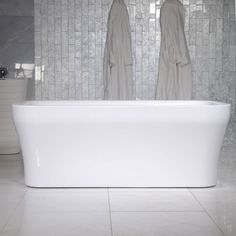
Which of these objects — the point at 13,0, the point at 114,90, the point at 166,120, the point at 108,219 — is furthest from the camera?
the point at 13,0

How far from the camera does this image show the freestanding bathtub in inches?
142

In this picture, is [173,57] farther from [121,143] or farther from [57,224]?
[57,224]

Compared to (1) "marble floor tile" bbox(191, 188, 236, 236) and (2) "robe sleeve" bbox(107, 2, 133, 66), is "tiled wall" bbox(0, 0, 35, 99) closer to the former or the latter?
(2) "robe sleeve" bbox(107, 2, 133, 66)

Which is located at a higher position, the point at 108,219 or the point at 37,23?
the point at 37,23

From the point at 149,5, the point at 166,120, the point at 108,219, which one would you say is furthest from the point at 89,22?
the point at 108,219

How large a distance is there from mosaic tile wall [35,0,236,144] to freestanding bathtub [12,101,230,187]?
2.24 meters

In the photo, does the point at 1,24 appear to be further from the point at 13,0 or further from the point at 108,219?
the point at 108,219

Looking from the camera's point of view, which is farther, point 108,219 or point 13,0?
point 13,0

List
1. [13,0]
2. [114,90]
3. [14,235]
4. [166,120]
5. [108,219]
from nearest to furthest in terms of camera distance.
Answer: [14,235] → [108,219] → [166,120] → [114,90] → [13,0]

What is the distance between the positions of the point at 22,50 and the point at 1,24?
1.23 feet

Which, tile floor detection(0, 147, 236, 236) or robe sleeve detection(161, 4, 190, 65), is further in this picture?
Result: robe sleeve detection(161, 4, 190, 65)

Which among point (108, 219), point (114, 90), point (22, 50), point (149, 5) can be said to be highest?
point (149, 5)

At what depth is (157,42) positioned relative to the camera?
584 cm

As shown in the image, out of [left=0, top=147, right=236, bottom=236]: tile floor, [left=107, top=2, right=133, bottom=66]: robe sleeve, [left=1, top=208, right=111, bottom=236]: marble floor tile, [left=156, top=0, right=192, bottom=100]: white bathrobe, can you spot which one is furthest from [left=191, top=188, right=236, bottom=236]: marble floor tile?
[left=107, top=2, right=133, bottom=66]: robe sleeve
